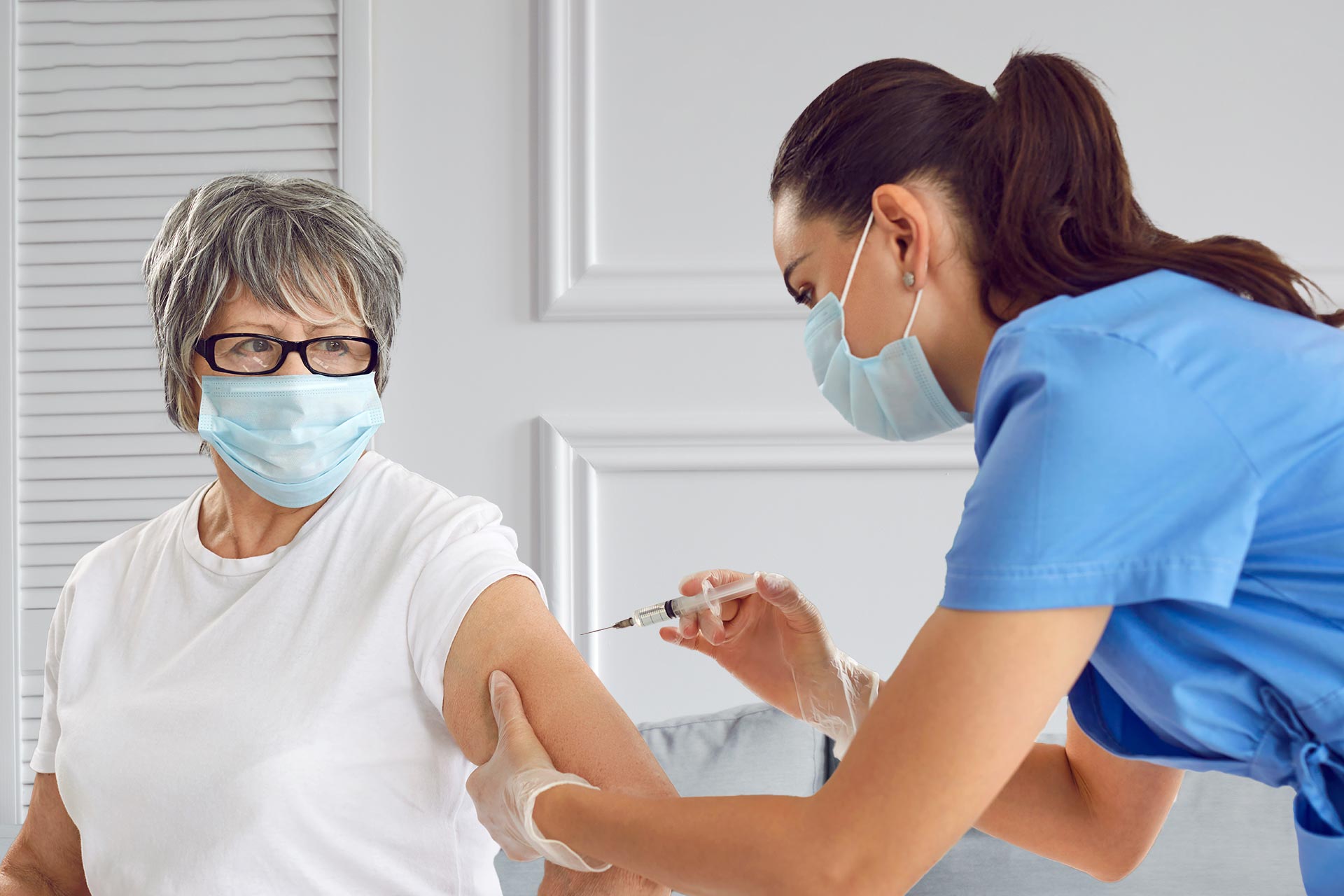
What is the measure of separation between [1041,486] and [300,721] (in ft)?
2.50

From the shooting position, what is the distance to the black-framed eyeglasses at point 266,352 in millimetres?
1223

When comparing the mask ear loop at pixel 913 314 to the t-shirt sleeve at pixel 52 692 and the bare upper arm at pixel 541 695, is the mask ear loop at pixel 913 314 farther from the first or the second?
the t-shirt sleeve at pixel 52 692

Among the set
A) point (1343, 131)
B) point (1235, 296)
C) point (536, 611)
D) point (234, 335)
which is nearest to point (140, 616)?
point (234, 335)

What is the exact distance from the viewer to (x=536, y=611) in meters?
1.13

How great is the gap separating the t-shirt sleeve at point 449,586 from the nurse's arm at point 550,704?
0.01 meters

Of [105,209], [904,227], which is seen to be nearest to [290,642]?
[904,227]

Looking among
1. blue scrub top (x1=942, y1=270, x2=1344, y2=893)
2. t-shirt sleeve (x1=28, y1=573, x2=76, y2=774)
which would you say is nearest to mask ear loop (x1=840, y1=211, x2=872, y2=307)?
blue scrub top (x1=942, y1=270, x2=1344, y2=893)

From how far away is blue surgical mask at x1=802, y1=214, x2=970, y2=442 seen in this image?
38.1 inches

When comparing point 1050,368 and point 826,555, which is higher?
point 1050,368

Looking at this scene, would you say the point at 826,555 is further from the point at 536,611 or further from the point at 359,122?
the point at 359,122

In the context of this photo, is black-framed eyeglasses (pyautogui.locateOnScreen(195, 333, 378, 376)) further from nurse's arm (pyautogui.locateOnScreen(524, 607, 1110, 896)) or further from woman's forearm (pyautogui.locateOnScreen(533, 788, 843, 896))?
nurse's arm (pyautogui.locateOnScreen(524, 607, 1110, 896))

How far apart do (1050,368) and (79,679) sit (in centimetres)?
111

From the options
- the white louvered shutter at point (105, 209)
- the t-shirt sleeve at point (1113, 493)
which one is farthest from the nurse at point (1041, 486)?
the white louvered shutter at point (105, 209)

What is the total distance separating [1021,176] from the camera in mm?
895
